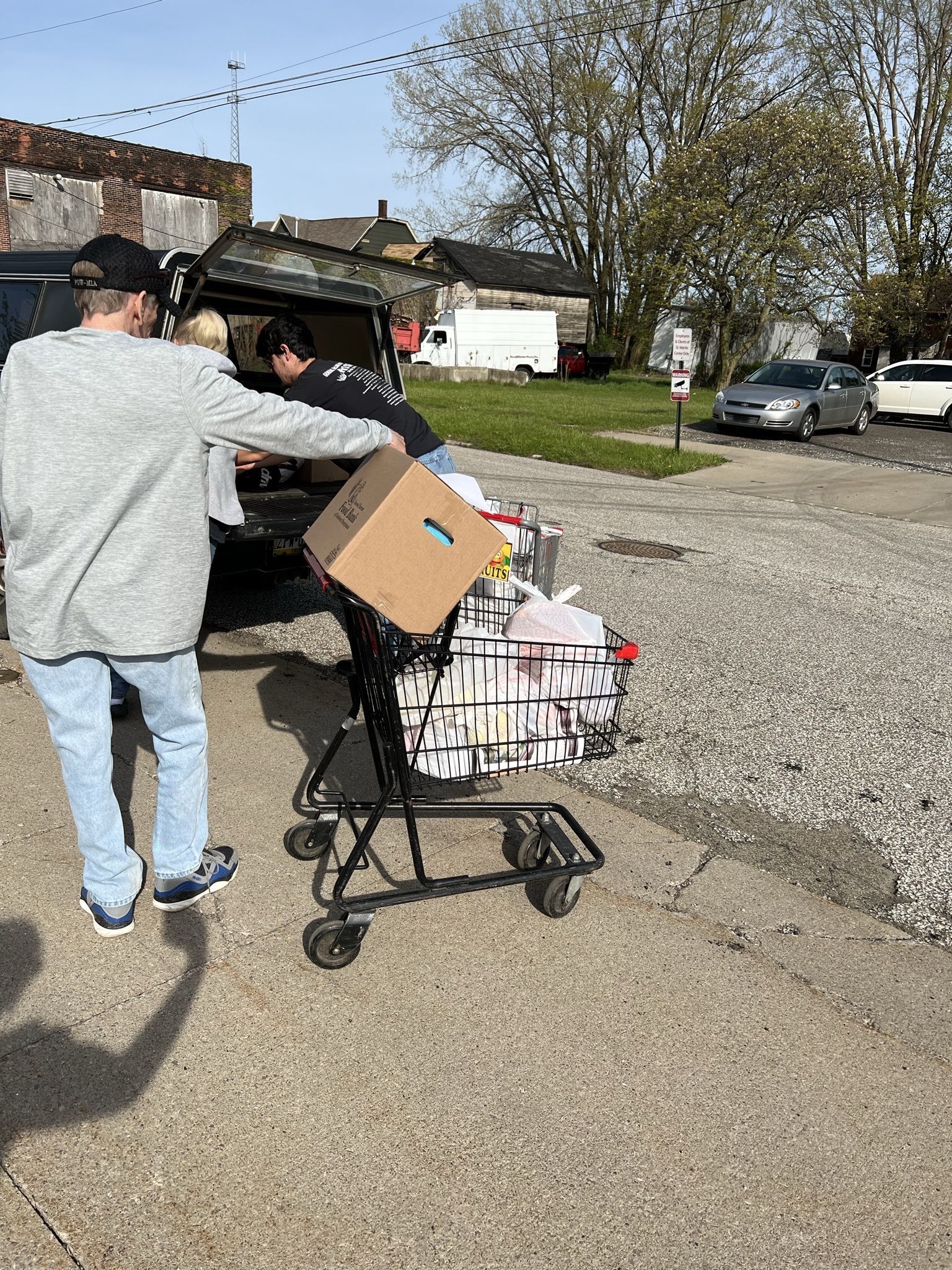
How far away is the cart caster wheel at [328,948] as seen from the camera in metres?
3.11

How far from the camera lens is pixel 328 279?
18.5 ft

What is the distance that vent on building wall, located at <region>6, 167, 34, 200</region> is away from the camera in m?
27.5

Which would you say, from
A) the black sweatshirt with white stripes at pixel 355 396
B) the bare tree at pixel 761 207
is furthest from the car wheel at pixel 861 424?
the black sweatshirt with white stripes at pixel 355 396

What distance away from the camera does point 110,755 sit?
3162mm

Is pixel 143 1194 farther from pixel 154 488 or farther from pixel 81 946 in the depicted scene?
pixel 154 488

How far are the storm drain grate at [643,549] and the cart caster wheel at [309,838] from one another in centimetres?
611

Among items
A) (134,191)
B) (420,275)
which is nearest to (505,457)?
(420,275)

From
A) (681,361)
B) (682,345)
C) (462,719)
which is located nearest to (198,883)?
(462,719)

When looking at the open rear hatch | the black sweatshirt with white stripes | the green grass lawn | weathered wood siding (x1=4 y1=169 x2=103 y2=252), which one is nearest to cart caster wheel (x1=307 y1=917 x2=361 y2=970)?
the black sweatshirt with white stripes

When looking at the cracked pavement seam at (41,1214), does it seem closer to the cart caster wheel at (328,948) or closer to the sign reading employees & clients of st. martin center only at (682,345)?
the cart caster wheel at (328,948)

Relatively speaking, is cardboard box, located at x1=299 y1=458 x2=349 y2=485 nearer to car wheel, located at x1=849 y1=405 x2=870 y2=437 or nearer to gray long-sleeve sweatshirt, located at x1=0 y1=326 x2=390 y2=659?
gray long-sleeve sweatshirt, located at x1=0 y1=326 x2=390 y2=659

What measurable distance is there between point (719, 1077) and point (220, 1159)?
52.6 inches

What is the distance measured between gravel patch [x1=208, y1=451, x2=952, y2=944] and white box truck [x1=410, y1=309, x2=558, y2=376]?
29682 mm

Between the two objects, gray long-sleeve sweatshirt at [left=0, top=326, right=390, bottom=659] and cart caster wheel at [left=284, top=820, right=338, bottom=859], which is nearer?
gray long-sleeve sweatshirt at [left=0, top=326, right=390, bottom=659]
